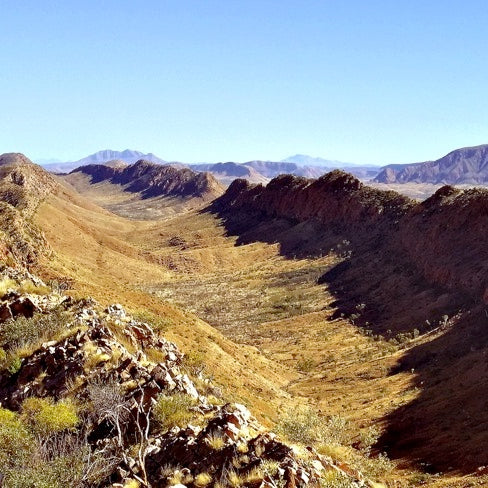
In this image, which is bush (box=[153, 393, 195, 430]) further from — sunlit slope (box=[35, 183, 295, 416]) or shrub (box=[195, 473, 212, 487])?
sunlit slope (box=[35, 183, 295, 416])

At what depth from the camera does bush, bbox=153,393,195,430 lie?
12.4m

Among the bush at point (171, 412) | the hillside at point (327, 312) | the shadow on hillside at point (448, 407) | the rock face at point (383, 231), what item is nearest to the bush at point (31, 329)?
the hillside at point (327, 312)

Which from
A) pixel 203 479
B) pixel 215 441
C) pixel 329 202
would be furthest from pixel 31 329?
pixel 329 202

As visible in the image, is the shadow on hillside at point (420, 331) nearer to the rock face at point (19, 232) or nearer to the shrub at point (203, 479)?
the shrub at point (203, 479)

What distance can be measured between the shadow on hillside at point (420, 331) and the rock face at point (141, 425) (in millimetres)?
11753

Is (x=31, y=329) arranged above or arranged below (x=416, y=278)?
above

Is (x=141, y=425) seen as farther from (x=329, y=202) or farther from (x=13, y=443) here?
→ (x=329, y=202)

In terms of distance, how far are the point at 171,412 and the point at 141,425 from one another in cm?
78

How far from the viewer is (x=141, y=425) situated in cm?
1244

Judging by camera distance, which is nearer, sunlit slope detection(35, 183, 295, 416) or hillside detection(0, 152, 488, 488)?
hillside detection(0, 152, 488, 488)

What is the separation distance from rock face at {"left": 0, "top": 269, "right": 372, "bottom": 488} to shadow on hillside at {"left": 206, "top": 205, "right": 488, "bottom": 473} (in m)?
11.8

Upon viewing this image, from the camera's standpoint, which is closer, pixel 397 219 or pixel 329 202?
pixel 397 219

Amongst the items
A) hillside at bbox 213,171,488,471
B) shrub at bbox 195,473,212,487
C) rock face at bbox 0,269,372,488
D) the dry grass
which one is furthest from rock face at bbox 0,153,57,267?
shrub at bbox 195,473,212,487

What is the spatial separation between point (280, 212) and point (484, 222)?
5635 centimetres
